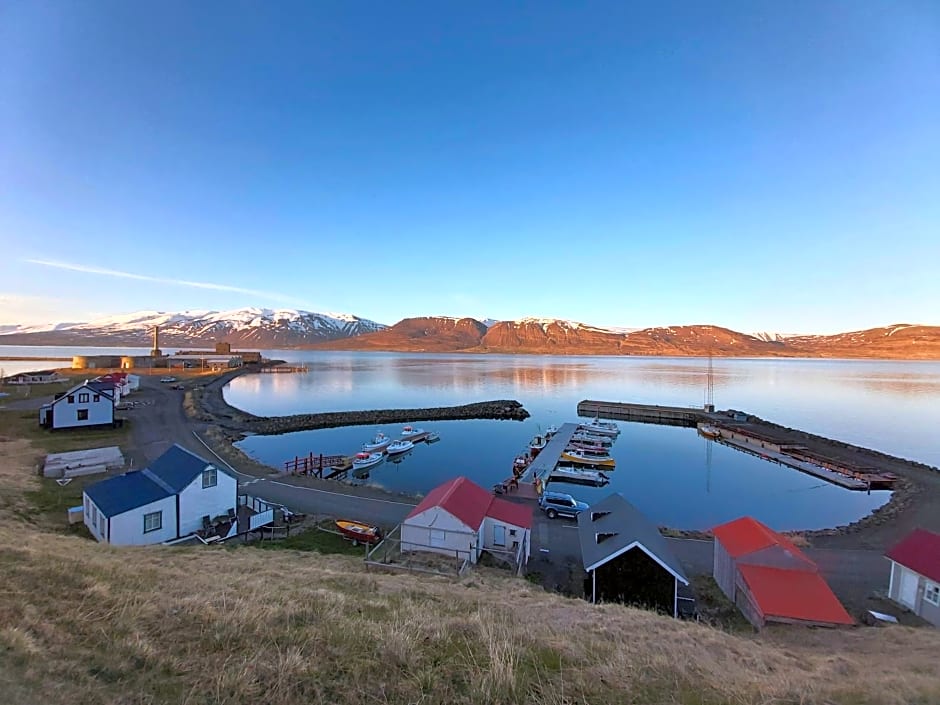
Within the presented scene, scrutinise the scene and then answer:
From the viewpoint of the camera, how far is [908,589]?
45.4ft

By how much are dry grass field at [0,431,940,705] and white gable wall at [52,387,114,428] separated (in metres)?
30.1

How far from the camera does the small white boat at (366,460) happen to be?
3253 centimetres

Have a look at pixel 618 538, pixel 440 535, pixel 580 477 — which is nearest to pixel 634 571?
pixel 618 538

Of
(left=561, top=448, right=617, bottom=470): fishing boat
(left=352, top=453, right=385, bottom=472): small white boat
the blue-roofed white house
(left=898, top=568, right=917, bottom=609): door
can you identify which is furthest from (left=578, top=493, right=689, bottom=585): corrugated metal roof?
(left=352, top=453, right=385, bottom=472): small white boat

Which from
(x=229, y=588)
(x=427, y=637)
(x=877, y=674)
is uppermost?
(x=427, y=637)

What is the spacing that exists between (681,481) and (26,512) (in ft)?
114

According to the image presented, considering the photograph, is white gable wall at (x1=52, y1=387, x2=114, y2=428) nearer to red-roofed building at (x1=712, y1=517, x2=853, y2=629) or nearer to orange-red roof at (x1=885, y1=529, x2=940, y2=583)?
red-roofed building at (x1=712, y1=517, x2=853, y2=629)

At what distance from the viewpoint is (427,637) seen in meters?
5.28

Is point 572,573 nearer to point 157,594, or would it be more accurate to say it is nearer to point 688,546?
point 688,546

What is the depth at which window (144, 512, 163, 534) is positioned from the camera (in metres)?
16.0

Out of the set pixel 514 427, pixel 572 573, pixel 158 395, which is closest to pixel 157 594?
pixel 572 573

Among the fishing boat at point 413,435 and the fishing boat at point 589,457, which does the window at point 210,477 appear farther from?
the fishing boat at point 589,457

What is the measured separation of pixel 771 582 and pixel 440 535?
31.8 ft

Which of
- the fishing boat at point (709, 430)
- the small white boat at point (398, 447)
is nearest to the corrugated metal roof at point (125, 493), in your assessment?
the small white boat at point (398, 447)
